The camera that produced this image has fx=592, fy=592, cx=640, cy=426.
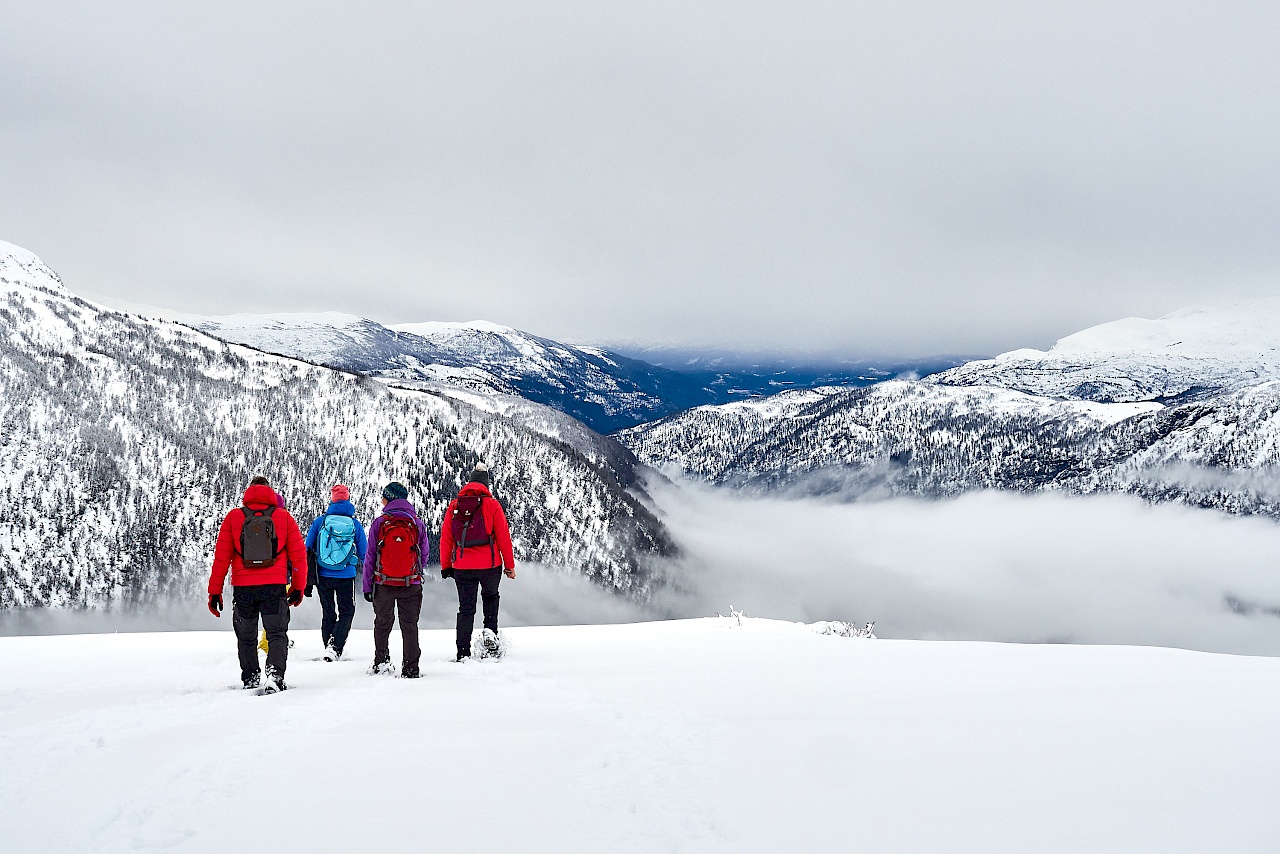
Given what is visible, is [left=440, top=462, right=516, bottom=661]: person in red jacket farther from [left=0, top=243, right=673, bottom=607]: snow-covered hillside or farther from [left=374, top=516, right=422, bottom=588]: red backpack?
[left=0, top=243, right=673, bottom=607]: snow-covered hillside

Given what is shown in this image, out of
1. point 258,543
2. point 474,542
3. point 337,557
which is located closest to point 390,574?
point 474,542

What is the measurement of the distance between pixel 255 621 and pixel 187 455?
103 meters

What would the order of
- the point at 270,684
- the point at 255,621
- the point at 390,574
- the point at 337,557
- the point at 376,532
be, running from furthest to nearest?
1. the point at 337,557
2. the point at 376,532
3. the point at 390,574
4. the point at 255,621
5. the point at 270,684

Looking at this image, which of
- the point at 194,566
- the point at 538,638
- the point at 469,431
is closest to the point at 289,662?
the point at 538,638

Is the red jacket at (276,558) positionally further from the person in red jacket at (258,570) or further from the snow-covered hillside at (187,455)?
the snow-covered hillside at (187,455)

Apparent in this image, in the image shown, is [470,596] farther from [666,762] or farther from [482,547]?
[666,762]

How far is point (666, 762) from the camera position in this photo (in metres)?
4.10

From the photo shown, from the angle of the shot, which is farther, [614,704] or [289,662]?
[289,662]

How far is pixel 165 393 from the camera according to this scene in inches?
3826

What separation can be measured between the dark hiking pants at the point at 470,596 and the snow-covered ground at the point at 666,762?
170 cm

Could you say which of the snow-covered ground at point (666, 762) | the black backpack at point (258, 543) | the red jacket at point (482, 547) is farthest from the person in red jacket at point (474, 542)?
the black backpack at point (258, 543)

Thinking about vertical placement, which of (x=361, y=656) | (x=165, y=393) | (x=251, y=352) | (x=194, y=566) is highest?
(x=251, y=352)

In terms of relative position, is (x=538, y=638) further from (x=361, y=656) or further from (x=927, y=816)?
(x=927, y=816)

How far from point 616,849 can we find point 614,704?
9.69 feet
